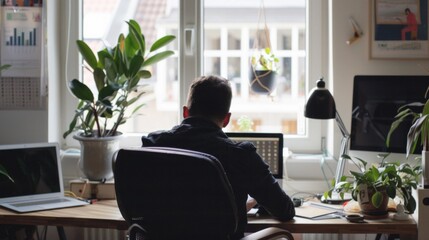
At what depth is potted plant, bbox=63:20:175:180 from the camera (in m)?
3.11

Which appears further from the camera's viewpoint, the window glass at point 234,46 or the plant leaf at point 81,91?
the window glass at point 234,46

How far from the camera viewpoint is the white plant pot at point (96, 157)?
122 inches

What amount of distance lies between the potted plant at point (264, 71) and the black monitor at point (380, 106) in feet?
1.62

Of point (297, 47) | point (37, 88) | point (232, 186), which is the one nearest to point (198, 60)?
point (297, 47)

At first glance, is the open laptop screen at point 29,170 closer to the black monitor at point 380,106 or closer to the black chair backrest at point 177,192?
the black chair backrest at point 177,192

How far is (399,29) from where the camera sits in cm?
321

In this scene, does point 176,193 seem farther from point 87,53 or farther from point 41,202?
point 87,53

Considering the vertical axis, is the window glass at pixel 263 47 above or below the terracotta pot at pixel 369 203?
above

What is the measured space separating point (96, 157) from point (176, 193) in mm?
1082

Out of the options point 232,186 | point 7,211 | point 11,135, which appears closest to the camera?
point 232,186

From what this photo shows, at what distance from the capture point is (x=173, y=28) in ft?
11.8

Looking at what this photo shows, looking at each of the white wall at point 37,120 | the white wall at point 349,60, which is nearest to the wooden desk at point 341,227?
the white wall at point 349,60

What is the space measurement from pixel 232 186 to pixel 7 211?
1096 mm

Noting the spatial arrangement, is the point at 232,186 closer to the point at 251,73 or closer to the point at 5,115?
the point at 251,73
